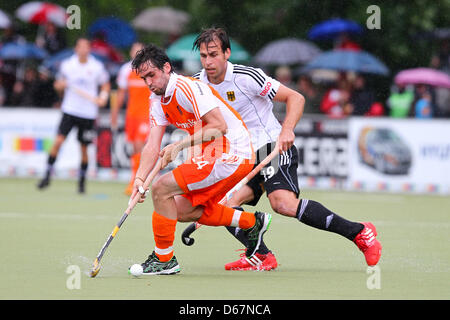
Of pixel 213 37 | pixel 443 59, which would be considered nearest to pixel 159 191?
pixel 213 37

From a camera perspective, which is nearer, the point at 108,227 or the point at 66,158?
the point at 108,227

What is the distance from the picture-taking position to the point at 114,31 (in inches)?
746

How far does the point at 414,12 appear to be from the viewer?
18250 mm

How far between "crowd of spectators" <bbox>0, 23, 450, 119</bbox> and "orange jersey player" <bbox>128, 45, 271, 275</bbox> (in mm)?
7905

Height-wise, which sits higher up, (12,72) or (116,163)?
(12,72)

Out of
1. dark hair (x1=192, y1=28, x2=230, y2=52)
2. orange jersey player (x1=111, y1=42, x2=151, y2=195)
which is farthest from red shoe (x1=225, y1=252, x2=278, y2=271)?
orange jersey player (x1=111, y1=42, x2=151, y2=195)

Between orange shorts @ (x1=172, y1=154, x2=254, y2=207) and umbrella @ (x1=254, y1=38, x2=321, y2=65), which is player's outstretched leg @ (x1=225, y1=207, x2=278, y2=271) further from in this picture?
umbrella @ (x1=254, y1=38, x2=321, y2=65)

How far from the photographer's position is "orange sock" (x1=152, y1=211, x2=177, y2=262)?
6.17 m

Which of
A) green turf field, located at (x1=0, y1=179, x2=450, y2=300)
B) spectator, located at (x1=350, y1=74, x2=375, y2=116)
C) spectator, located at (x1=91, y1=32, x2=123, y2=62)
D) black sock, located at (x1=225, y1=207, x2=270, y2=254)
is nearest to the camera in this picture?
green turf field, located at (x1=0, y1=179, x2=450, y2=300)

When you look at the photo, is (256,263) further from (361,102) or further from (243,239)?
(361,102)

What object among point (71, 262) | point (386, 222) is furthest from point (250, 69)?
point (386, 222)

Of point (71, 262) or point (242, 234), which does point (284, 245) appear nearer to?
point (242, 234)

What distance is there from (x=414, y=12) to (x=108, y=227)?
1096 cm

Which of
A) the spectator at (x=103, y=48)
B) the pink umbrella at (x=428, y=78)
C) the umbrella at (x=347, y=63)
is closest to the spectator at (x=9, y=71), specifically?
A: the spectator at (x=103, y=48)
